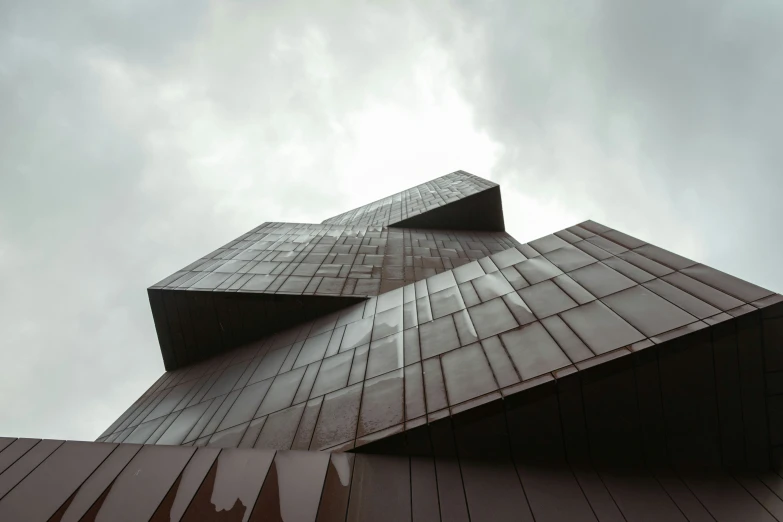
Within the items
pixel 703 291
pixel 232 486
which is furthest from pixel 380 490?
pixel 703 291

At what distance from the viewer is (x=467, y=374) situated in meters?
8.15

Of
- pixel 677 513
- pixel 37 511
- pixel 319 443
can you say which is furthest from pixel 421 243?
pixel 37 511

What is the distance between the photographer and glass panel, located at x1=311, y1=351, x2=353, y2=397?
979 cm

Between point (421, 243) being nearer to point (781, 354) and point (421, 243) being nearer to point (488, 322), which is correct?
point (488, 322)

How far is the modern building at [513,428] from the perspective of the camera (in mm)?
6066

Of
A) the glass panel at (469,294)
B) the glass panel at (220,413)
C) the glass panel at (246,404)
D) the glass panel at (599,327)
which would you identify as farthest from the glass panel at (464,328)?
the glass panel at (220,413)

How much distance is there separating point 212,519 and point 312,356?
6.57 metres

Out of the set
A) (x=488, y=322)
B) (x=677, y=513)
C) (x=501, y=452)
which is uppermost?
(x=488, y=322)

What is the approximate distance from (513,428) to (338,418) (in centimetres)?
365

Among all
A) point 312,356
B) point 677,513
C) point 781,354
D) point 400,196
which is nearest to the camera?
point 677,513

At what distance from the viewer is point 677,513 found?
6.19 m

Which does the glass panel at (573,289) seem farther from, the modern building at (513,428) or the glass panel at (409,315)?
the glass panel at (409,315)

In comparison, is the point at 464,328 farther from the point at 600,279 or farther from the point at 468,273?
the point at 468,273

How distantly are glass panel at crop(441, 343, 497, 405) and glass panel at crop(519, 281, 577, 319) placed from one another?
1848 millimetres
